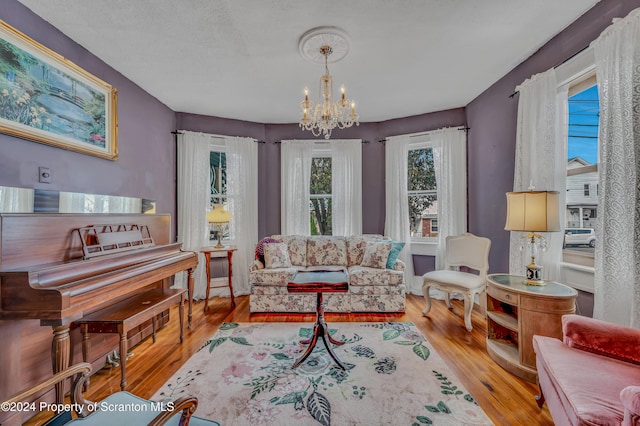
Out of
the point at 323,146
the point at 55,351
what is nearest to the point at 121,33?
the point at 55,351

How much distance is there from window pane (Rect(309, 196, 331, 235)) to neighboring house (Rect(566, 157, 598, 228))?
306 centimetres

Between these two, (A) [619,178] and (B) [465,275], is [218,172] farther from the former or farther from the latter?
A: (A) [619,178]

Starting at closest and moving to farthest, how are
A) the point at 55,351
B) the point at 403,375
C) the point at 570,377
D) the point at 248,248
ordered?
the point at 570,377
the point at 55,351
the point at 403,375
the point at 248,248

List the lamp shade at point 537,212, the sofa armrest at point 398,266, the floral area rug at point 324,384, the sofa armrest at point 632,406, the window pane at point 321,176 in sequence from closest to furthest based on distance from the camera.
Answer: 1. the sofa armrest at point 632,406
2. the floral area rug at point 324,384
3. the lamp shade at point 537,212
4. the sofa armrest at point 398,266
5. the window pane at point 321,176

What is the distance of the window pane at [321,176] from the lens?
15.3 ft

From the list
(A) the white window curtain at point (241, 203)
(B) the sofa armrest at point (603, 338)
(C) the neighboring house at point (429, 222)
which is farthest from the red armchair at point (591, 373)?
(A) the white window curtain at point (241, 203)

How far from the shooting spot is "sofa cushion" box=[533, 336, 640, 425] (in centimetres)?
108

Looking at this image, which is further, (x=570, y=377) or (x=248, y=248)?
(x=248, y=248)

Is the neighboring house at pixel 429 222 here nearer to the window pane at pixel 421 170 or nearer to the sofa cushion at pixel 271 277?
the window pane at pixel 421 170

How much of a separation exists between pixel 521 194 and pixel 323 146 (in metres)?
3.02

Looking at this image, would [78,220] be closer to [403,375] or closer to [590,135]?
[403,375]

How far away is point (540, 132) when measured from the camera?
8.18 ft

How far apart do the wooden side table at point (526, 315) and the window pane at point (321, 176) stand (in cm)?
290

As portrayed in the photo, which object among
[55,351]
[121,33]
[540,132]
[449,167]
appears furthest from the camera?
[449,167]
